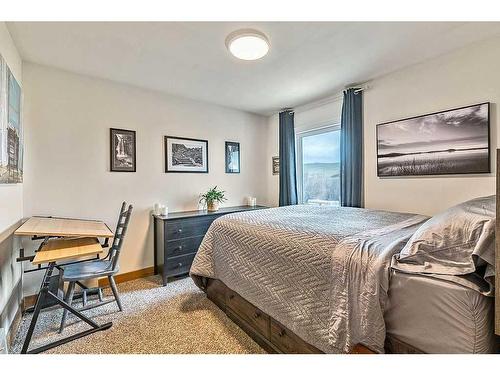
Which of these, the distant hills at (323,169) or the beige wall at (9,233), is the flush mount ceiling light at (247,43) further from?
the distant hills at (323,169)

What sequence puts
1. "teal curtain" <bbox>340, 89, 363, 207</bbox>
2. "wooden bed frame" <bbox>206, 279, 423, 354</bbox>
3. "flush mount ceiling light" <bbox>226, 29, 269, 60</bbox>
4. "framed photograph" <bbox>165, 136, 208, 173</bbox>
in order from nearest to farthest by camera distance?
"wooden bed frame" <bbox>206, 279, 423, 354</bbox> → "flush mount ceiling light" <bbox>226, 29, 269, 60</bbox> → "teal curtain" <bbox>340, 89, 363, 207</bbox> → "framed photograph" <bbox>165, 136, 208, 173</bbox>

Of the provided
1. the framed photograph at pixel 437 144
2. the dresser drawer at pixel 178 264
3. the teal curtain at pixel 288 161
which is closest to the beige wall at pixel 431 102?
the framed photograph at pixel 437 144

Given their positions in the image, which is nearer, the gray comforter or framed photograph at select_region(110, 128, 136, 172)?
the gray comforter

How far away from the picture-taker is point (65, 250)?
1.82 metres

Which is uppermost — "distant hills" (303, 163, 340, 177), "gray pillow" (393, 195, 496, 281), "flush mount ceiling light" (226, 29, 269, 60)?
"flush mount ceiling light" (226, 29, 269, 60)

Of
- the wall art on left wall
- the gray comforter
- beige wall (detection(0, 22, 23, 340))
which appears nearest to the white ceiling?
beige wall (detection(0, 22, 23, 340))

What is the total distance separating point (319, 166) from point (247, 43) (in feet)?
7.38

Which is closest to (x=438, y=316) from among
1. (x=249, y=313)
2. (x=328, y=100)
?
(x=249, y=313)

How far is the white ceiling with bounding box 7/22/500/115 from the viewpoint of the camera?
181cm

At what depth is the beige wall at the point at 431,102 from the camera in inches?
80.3

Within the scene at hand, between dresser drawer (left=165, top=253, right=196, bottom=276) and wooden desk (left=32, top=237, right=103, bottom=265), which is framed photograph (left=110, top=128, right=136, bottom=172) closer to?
wooden desk (left=32, top=237, right=103, bottom=265)

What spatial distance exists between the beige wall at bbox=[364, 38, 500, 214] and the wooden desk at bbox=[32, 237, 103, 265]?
3007 millimetres

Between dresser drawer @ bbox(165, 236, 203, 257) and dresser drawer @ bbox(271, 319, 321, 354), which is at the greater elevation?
dresser drawer @ bbox(165, 236, 203, 257)

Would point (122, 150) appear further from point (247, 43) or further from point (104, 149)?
point (247, 43)
